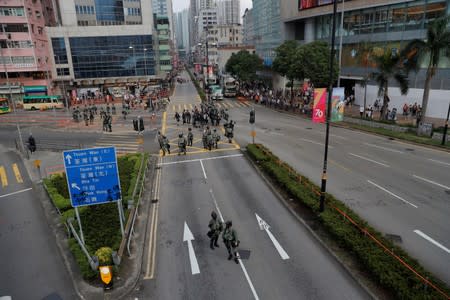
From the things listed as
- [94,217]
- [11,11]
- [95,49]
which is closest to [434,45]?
[94,217]

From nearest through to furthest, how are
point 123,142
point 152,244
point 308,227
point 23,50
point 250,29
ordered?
1. point 152,244
2. point 308,227
3. point 123,142
4. point 23,50
5. point 250,29

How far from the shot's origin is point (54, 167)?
24.3 meters

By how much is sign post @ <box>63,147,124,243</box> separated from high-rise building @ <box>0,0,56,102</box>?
2336 inches

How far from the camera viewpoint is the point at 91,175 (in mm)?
11758

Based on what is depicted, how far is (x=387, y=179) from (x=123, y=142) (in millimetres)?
23815

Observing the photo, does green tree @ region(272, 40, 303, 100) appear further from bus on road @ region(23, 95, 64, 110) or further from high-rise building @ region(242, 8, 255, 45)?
high-rise building @ region(242, 8, 255, 45)

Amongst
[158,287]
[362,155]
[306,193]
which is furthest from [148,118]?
[158,287]

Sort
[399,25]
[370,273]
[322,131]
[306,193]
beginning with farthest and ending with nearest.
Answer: [399,25] → [322,131] → [306,193] → [370,273]

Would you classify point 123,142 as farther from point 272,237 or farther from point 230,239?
point 230,239

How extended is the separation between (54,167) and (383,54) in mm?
33922

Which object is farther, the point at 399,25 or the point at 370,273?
the point at 399,25

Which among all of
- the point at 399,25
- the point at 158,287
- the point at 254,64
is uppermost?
the point at 399,25

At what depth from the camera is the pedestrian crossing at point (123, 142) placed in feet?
94.4

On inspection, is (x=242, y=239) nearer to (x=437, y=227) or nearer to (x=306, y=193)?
(x=306, y=193)
